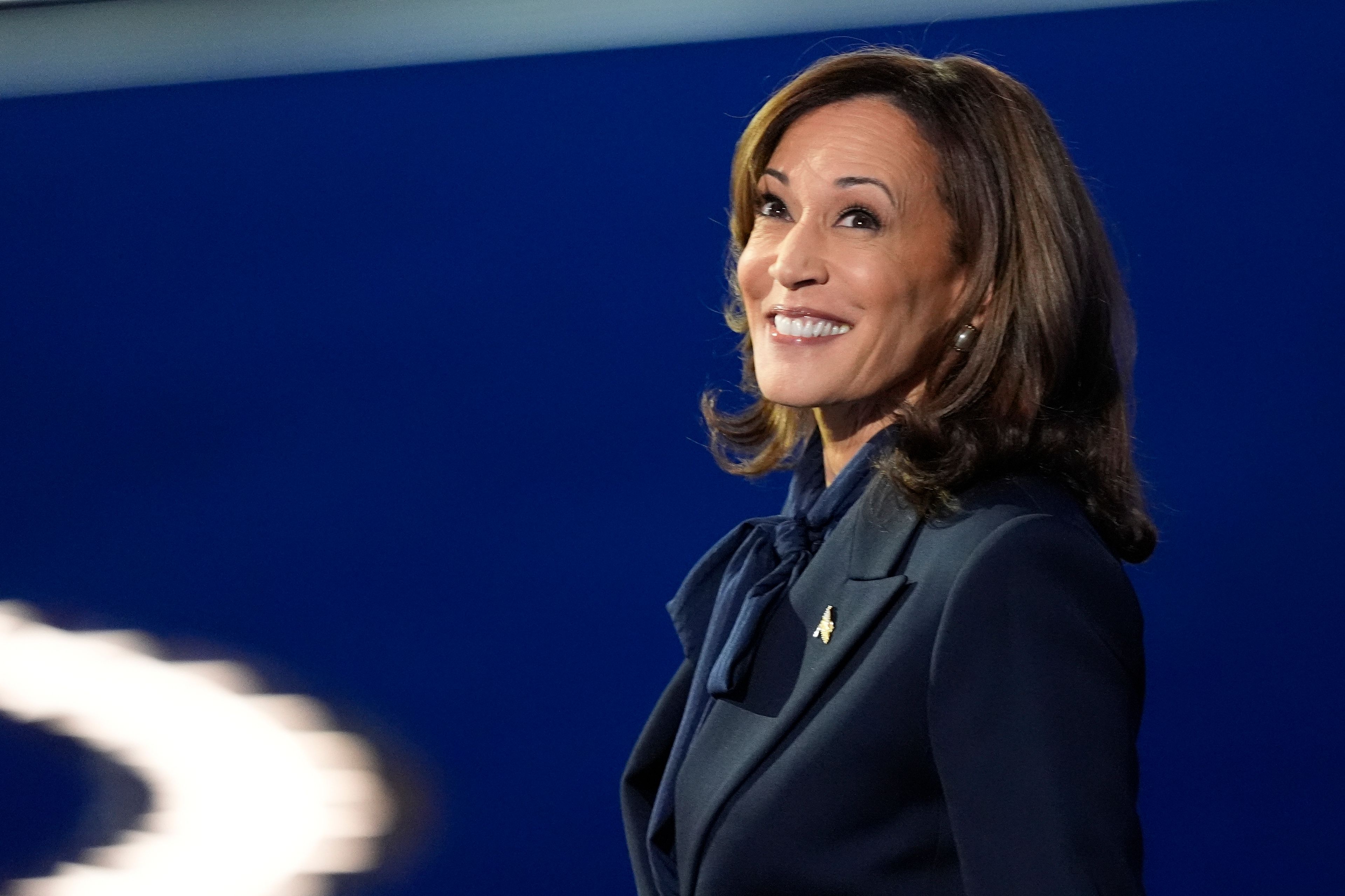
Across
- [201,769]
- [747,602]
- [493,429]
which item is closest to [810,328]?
[747,602]

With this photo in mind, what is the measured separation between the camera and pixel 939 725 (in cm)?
101

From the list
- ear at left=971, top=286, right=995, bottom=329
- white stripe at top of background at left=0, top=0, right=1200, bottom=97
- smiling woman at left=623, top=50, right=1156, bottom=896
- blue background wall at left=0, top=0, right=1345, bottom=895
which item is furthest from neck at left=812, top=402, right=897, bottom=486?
white stripe at top of background at left=0, top=0, right=1200, bottom=97

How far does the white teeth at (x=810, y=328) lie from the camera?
1303 millimetres

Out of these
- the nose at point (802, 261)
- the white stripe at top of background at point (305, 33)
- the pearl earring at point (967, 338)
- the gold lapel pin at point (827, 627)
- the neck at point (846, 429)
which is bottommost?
the gold lapel pin at point (827, 627)

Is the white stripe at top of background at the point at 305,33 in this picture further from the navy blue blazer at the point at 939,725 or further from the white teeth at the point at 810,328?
A: the navy blue blazer at the point at 939,725

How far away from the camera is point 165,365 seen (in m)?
2.24

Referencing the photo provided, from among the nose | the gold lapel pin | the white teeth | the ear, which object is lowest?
the gold lapel pin

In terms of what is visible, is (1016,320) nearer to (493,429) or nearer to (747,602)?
(747,602)

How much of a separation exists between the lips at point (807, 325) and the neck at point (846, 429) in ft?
0.22

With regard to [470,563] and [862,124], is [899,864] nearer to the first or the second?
[862,124]

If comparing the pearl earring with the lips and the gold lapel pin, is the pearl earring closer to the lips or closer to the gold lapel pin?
the lips

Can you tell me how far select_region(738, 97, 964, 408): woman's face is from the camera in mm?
1288

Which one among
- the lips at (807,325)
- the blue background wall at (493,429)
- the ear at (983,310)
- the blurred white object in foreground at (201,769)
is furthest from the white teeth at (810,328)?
the blurred white object in foreground at (201,769)

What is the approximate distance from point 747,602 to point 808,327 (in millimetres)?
239
